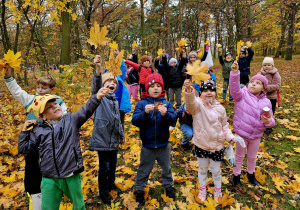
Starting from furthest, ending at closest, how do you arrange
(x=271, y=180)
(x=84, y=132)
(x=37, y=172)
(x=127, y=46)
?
1. (x=127, y=46)
2. (x=84, y=132)
3. (x=271, y=180)
4. (x=37, y=172)

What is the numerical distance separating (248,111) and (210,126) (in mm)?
743

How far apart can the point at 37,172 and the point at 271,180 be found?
3629mm

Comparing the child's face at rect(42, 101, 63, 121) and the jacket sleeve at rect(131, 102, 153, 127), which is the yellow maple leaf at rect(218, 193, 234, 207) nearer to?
the jacket sleeve at rect(131, 102, 153, 127)

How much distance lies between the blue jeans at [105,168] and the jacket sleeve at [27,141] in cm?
90

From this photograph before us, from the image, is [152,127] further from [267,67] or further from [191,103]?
[267,67]

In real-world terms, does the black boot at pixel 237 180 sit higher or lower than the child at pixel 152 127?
lower

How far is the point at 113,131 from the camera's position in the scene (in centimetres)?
241

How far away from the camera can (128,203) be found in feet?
8.07

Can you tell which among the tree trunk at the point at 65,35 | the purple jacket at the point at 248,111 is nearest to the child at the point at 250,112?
the purple jacket at the point at 248,111

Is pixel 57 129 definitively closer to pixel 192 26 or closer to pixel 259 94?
pixel 259 94

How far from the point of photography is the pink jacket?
2.29 m

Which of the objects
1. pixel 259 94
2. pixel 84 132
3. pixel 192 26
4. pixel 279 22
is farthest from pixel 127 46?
pixel 259 94

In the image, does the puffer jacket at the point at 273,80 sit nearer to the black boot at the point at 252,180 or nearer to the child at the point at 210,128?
the black boot at the point at 252,180

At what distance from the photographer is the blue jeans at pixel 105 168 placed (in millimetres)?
2410
